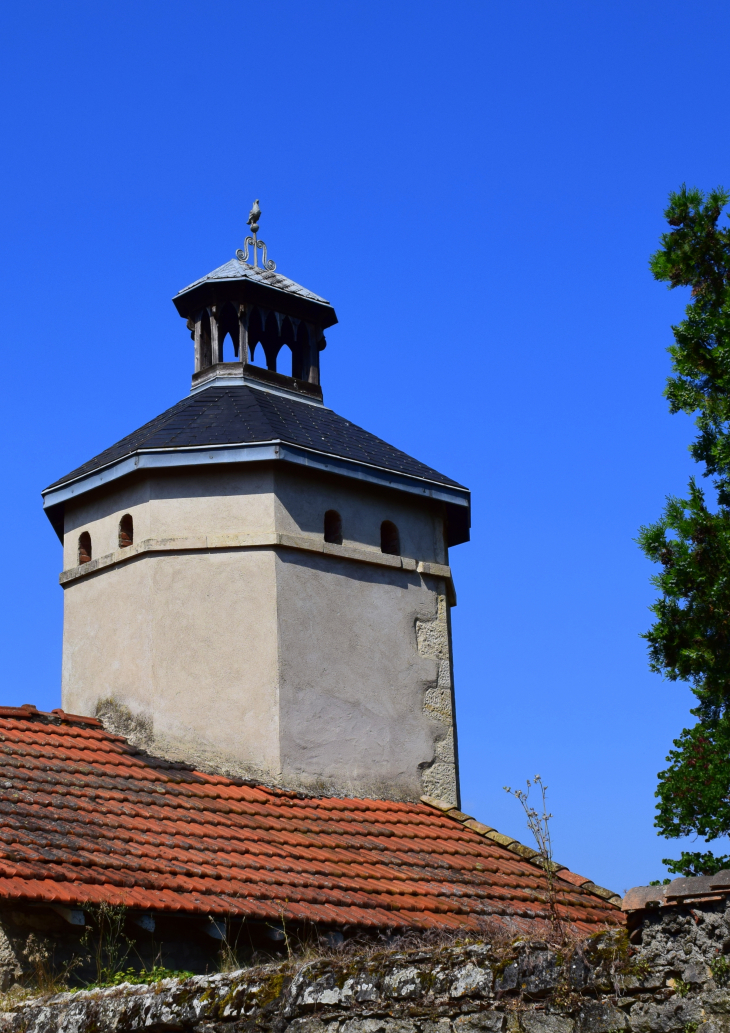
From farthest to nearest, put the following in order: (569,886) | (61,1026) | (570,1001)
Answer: (569,886) < (61,1026) < (570,1001)

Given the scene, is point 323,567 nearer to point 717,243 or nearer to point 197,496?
point 197,496

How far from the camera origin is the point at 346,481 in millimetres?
13430

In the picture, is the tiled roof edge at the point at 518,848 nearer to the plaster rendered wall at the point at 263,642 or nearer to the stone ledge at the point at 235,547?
the plaster rendered wall at the point at 263,642

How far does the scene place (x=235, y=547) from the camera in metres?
12.6

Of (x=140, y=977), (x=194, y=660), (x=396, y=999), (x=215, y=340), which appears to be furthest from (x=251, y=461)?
(x=396, y=999)

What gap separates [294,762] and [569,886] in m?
3.02

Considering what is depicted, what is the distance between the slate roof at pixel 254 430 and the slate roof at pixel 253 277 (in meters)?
1.42

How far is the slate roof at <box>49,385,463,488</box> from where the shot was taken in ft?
42.7

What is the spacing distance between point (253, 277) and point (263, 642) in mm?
5169

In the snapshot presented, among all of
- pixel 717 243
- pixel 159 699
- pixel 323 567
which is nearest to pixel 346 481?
pixel 323 567

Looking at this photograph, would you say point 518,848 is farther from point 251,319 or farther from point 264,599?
point 251,319

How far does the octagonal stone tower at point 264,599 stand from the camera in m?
12.2

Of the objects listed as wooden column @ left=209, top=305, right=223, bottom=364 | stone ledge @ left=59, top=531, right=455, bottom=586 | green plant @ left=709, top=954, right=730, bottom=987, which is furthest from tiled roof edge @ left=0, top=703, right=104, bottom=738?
green plant @ left=709, top=954, right=730, bottom=987

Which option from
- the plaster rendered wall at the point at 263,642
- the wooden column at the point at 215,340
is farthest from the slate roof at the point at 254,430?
the wooden column at the point at 215,340
